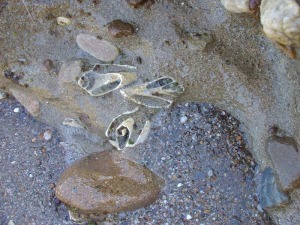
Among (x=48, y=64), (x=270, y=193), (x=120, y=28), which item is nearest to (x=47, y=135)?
(x=48, y=64)

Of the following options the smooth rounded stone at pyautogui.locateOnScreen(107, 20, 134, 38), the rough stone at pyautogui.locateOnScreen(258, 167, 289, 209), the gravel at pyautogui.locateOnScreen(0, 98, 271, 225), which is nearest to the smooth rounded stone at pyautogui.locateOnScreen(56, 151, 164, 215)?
the gravel at pyautogui.locateOnScreen(0, 98, 271, 225)

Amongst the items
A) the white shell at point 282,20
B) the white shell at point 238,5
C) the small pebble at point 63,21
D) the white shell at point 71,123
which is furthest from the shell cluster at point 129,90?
the white shell at point 282,20

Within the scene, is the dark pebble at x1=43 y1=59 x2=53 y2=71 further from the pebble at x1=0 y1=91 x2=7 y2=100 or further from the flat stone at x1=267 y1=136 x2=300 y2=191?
the flat stone at x1=267 y1=136 x2=300 y2=191

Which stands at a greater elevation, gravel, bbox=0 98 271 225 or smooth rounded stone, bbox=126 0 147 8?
smooth rounded stone, bbox=126 0 147 8

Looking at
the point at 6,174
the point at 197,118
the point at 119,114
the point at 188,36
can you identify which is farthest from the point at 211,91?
the point at 6,174

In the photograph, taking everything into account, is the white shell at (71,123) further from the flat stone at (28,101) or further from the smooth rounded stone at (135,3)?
the smooth rounded stone at (135,3)

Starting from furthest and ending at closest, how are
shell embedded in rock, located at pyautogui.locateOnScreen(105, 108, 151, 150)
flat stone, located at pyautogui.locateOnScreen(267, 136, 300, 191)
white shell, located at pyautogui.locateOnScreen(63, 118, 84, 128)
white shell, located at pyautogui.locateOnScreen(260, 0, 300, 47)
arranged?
white shell, located at pyautogui.locateOnScreen(63, 118, 84, 128)
shell embedded in rock, located at pyautogui.locateOnScreen(105, 108, 151, 150)
flat stone, located at pyautogui.locateOnScreen(267, 136, 300, 191)
white shell, located at pyautogui.locateOnScreen(260, 0, 300, 47)
